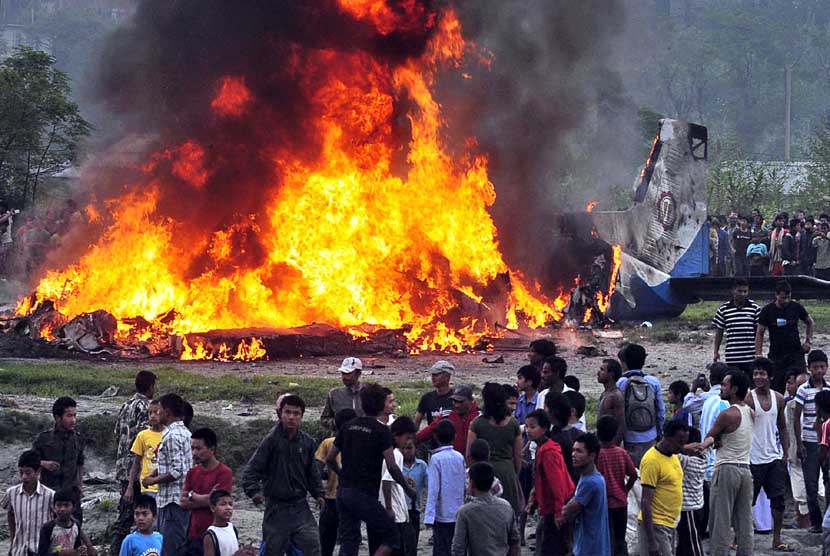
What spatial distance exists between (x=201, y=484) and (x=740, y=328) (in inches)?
287

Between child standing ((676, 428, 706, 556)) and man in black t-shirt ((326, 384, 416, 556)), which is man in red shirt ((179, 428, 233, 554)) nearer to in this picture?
man in black t-shirt ((326, 384, 416, 556))

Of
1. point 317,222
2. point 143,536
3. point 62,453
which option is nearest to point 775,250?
point 317,222

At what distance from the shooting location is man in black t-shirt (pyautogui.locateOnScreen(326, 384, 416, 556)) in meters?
9.26

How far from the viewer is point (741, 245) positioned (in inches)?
1299

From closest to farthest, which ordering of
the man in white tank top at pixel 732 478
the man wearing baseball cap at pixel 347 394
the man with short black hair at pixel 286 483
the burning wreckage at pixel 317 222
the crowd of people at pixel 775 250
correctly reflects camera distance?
the man with short black hair at pixel 286 483 → the man in white tank top at pixel 732 478 → the man wearing baseball cap at pixel 347 394 → the burning wreckage at pixel 317 222 → the crowd of people at pixel 775 250

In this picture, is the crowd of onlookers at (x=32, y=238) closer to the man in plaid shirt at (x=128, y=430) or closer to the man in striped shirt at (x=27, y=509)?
the man in plaid shirt at (x=128, y=430)

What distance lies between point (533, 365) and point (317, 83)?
1374 centimetres

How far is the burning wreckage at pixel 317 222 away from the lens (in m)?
22.9

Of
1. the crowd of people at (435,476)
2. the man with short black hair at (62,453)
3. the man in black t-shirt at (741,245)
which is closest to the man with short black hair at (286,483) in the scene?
the crowd of people at (435,476)

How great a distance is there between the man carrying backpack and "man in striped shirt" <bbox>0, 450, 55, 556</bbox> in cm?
455

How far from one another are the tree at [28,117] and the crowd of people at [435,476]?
88.7 ft

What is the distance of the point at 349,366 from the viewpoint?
1083cm

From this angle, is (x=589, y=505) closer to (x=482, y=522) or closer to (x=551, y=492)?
(x=551, y=492)

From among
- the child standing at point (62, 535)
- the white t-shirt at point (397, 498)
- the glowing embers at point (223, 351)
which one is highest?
the glowing embers at point (223, 351)
